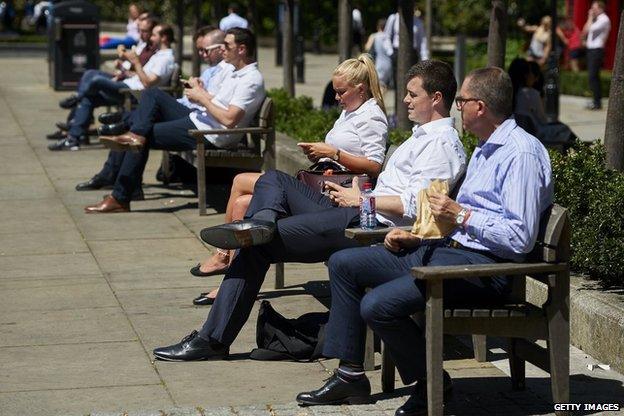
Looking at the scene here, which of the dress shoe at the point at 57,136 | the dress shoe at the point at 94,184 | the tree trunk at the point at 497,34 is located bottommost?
the dress shoe at the point at 57,136

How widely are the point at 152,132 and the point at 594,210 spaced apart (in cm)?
481

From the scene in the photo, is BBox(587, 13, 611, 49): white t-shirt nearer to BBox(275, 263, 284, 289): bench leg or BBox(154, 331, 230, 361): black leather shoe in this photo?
BBox(275, 263, 284, 289): bench leg

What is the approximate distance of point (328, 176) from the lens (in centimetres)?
715

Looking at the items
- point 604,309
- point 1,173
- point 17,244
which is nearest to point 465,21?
point 1,173

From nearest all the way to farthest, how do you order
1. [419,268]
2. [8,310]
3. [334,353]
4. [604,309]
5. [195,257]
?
[419,268]
[334,353]
[604,309]
[8,310]
[195,257]

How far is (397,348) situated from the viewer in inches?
214

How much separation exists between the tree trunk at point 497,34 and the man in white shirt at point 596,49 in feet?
38.9

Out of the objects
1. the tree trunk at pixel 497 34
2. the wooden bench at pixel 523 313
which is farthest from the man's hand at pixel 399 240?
A: the tree trunk at pixel 497 34

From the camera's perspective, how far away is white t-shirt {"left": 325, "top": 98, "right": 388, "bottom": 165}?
730 cm

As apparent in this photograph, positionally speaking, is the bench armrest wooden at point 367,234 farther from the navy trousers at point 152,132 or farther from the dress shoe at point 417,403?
the navy trousers at point 152,132

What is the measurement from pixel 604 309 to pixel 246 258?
5.57 ft

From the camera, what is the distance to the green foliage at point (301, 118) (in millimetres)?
11383

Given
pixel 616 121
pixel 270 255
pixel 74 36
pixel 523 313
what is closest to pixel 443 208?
pixel 523 313

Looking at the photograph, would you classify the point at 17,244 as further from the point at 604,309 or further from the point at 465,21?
the point at 465,21
